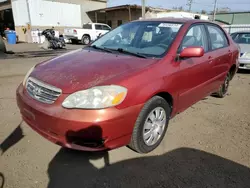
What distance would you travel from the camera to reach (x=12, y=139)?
2.92 meters

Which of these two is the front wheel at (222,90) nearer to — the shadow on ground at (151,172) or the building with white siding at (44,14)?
the shadow on ground at (151,172)

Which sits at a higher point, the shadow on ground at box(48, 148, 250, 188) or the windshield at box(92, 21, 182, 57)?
the windshield at box(92, 21, 182, 57)

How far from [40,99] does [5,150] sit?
928mm

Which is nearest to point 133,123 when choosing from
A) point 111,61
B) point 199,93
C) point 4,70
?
point 111,61

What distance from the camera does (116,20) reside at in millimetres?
25859

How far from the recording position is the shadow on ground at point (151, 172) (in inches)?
85.7

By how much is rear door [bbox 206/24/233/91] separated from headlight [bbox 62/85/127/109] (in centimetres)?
218

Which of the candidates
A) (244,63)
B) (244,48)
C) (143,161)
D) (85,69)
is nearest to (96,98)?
(85,69)

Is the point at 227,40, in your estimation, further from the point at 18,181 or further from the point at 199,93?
the point at 18,181

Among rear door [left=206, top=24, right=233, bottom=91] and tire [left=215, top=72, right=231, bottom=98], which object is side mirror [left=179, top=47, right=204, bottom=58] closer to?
rear door [left=206, top=24, right=233, bottom=91]

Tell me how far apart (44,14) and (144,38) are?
2136cm

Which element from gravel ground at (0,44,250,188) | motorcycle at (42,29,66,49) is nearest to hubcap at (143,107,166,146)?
gravel ground at (0,44,250,188)

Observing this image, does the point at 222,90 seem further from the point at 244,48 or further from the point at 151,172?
the point at 244,48

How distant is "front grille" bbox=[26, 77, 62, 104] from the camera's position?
87.7 inches
